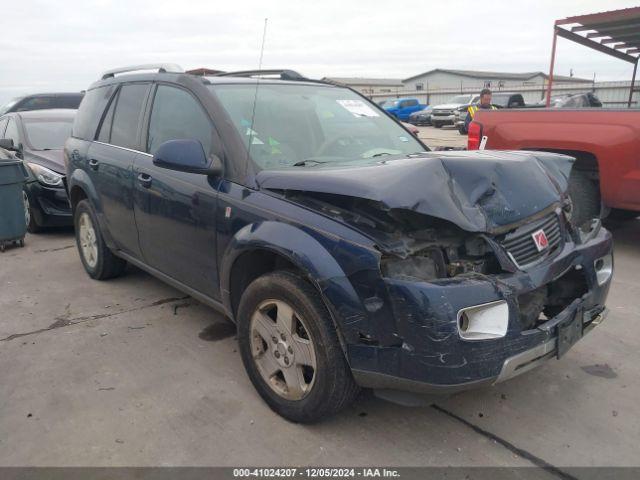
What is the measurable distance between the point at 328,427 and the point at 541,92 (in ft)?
96.7

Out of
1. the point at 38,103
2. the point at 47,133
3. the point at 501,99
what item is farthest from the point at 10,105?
the point at 501,99

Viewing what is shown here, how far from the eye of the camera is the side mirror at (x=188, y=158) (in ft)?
10.0

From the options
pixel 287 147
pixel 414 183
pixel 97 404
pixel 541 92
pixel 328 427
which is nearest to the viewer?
pixel 414 183

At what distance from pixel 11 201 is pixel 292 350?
492 centimetres

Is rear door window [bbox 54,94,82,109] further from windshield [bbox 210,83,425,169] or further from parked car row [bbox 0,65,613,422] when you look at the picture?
windshield [bbox 210,83,425,169]

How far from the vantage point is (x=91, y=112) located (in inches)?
195

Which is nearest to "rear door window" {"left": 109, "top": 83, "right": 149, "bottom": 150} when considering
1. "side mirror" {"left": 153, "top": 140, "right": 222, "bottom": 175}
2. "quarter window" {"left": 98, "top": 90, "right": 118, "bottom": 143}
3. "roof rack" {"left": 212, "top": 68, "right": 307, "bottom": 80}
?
"quarter window" {"left": 98, "top": 90, "right": 118, "bottom": 143}

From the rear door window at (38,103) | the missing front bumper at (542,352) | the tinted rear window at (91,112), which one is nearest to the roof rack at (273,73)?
the tinted rear window at (91,112)

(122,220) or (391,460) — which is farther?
(122,220)

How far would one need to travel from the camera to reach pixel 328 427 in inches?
110

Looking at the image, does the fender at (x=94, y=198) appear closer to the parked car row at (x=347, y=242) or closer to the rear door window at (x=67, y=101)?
the parked car row at (x=347, y=242)

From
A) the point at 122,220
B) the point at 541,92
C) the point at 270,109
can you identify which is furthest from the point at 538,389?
the point at 541,92

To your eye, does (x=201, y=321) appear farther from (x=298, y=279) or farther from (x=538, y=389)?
(x=538, y=389)

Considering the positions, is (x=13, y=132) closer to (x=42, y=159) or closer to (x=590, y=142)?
(x=42, y=159)
